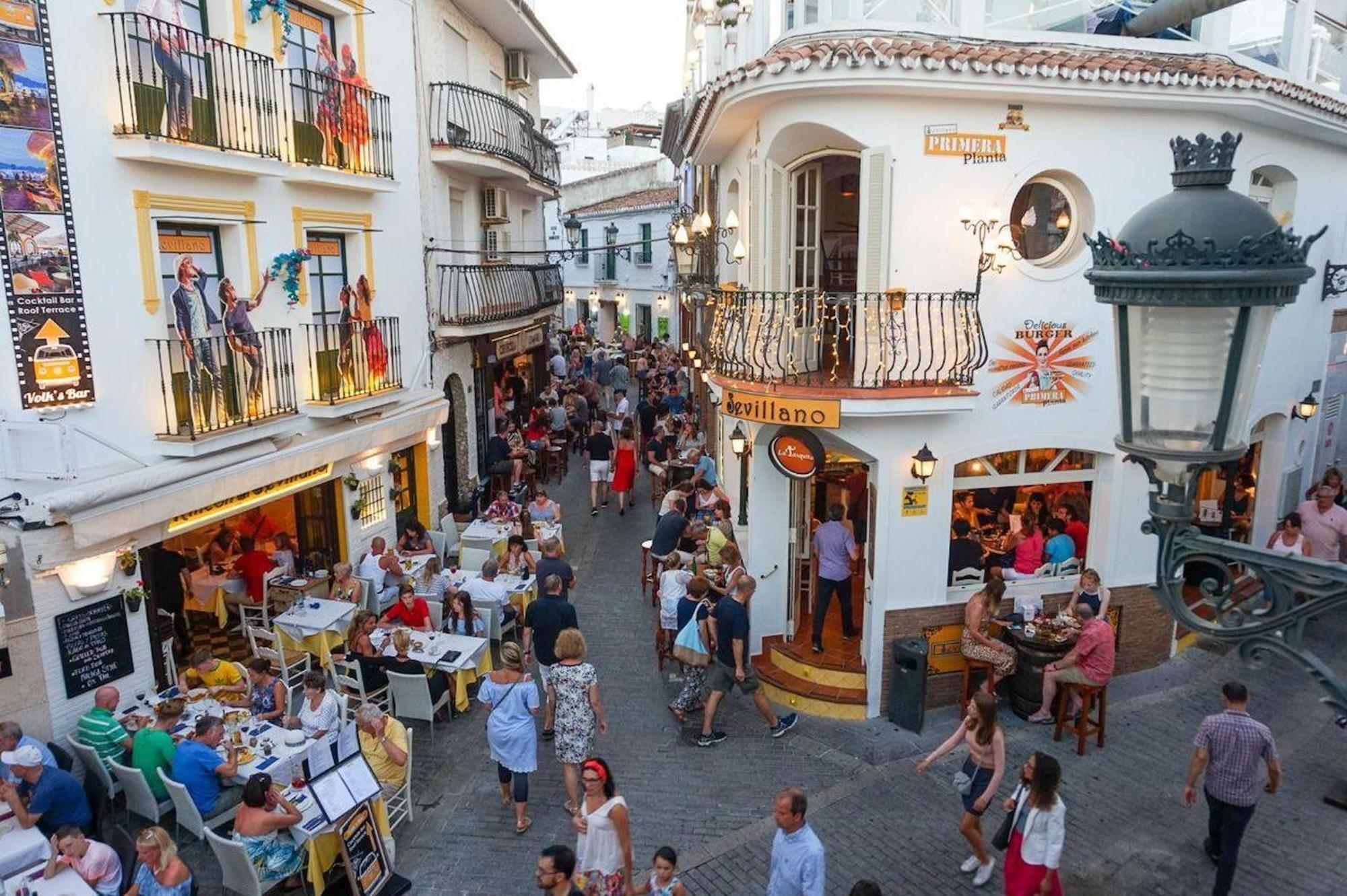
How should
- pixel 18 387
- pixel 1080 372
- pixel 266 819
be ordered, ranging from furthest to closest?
pixel 1080 372, pixel 18 387, pixel 266 819

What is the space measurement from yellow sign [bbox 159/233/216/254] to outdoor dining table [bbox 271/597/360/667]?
15.1 ft

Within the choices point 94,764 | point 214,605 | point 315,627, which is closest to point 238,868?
point 94,764

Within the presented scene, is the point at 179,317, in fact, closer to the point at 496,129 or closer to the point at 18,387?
the point at 18,387

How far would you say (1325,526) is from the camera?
1234 centimetres

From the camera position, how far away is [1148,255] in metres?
2.73

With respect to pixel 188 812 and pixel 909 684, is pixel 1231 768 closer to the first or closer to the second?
pixel 909 684

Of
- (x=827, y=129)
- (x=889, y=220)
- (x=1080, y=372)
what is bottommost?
(x=1080, y=372)

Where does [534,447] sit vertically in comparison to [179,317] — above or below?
below

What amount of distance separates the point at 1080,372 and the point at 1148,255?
8505 mm

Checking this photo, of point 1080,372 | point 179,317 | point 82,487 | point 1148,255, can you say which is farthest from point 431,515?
point 1148,255

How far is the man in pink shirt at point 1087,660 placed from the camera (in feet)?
30.9

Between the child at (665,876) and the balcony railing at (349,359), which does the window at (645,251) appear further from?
the child at (665,876)

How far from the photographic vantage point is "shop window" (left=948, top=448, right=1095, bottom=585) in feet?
35.4

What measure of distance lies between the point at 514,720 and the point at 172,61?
7711mm
